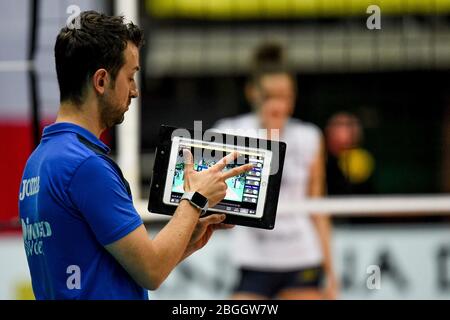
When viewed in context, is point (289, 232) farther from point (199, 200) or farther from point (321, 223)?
point (199, 200)

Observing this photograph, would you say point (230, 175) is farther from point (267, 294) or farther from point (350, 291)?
point (350, 291)

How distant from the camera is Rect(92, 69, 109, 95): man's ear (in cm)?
257

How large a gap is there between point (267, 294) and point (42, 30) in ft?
6.11

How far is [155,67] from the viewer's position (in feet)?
22.2

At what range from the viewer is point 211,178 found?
260 centimetres

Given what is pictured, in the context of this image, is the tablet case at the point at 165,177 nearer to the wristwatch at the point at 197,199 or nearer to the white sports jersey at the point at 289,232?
the wristwatch at the point at 197,199

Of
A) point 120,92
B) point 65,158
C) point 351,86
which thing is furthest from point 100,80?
point 351,86

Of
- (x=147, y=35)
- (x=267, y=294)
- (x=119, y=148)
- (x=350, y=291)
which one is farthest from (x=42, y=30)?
(x=350, y=291)

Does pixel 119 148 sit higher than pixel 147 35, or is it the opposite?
pixel 147 35

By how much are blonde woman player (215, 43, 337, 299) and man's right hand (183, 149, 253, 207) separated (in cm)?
289

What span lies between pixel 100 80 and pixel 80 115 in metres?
0.11

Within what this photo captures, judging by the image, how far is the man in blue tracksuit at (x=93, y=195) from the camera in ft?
8.09

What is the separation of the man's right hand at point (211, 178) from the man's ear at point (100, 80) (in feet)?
0.89

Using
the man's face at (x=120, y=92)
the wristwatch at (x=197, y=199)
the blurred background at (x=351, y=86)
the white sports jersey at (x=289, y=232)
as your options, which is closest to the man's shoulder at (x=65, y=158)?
the man's face at (x=120, y=92)
